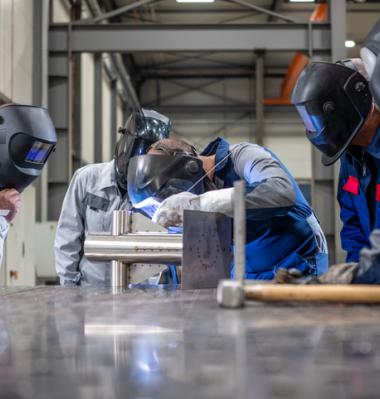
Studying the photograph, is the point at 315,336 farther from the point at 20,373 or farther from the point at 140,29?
the point at 140,29

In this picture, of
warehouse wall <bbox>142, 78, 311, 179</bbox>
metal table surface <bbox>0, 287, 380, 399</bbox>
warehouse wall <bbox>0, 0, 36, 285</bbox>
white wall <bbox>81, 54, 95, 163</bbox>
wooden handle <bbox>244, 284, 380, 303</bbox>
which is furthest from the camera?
warehouse wall <bbox>142, 78, 311, 179</bbox>

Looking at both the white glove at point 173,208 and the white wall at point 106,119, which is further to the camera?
the white wall at point 106,119

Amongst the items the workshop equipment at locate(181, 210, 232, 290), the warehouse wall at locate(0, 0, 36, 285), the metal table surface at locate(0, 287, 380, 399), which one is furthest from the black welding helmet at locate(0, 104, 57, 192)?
the warehouse wall at locate(0, 0, 36, 285)

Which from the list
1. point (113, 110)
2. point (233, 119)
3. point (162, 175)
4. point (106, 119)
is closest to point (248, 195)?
point (162, 175)

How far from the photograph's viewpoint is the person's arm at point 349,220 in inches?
75.5

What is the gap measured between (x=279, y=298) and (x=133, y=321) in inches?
10.4

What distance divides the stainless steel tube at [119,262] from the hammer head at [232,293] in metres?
0.71

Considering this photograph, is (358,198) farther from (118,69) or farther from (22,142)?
(118,69)

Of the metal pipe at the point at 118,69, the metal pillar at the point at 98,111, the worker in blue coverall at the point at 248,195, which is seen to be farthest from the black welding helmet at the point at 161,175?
the metal pillar at the point at 98,111

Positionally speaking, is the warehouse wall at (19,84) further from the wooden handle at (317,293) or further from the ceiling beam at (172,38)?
the wooden handle at (317,293)

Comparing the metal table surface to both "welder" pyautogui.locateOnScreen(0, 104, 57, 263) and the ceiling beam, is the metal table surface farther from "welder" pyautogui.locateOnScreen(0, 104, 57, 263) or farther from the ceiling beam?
the ceiling beam

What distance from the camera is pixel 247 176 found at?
1.82 metres

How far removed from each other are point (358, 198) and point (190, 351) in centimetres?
134

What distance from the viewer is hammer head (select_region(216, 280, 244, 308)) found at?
1.02m
